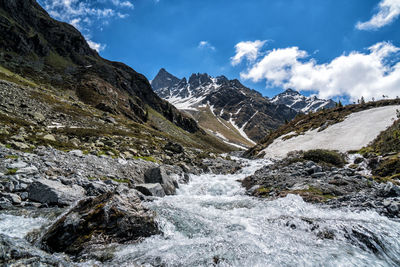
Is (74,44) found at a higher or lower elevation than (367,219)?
higher

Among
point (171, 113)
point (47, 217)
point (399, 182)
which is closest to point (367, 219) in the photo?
point (399, 182)

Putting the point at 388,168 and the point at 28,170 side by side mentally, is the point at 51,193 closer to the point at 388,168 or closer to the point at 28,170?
the point at 28,170

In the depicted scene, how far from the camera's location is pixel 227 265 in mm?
5691

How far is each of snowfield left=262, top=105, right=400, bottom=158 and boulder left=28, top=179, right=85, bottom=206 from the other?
34374 millimetres

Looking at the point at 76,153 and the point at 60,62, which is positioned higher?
the point at 60,62

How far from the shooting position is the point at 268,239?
7219 mm

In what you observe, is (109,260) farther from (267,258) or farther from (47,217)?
(267,258)

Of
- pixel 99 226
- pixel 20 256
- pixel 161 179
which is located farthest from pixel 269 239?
pixel 161 179

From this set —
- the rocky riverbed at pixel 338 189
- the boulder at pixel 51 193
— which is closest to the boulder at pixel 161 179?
the boulder at pixel 51 193

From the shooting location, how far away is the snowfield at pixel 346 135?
97.8ft

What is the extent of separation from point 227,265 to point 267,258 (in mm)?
1404

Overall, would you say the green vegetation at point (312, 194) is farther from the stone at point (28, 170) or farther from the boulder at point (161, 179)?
the stone at point (28, 170)

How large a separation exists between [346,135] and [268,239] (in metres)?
35.7

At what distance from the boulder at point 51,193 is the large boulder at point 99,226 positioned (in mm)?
2202
